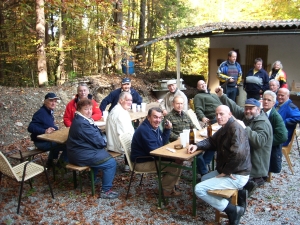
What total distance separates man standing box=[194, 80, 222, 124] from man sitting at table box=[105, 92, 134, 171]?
1573mm

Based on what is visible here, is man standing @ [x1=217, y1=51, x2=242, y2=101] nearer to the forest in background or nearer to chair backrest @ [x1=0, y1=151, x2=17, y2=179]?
the forest in background

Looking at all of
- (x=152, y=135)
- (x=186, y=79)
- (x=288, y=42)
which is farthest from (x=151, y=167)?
(x=186, y=79)

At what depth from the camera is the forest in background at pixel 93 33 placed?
1060 centimetres

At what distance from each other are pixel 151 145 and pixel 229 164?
3.66ft

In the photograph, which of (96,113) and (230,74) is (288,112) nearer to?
(230,74)

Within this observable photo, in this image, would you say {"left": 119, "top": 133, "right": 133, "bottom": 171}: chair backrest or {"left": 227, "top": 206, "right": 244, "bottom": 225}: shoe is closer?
{"left": 227, "top": 206, "right": 244, "bottom": 225}: shoe

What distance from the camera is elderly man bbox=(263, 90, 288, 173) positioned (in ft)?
14.0

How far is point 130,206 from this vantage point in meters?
4.16

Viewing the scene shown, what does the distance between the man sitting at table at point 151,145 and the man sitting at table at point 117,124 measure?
435 millimetres

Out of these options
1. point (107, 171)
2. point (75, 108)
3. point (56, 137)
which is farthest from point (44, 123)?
point (107, 171)

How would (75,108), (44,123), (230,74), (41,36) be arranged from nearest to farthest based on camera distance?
(44,123) < (75,108) < (230,74) < (41,36)

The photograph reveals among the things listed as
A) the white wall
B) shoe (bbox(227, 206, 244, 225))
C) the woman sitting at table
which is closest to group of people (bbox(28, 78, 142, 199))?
the woman sitting at table

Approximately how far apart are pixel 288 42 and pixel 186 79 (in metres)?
5.81

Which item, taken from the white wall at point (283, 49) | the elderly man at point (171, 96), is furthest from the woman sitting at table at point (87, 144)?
the white wall at point (283, 49)
